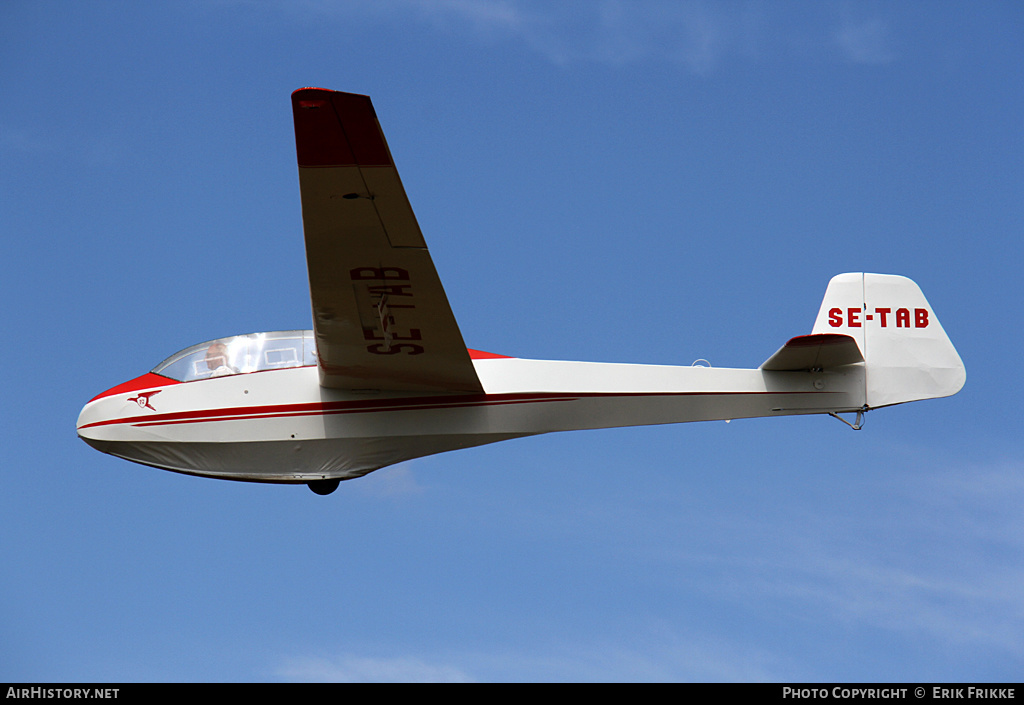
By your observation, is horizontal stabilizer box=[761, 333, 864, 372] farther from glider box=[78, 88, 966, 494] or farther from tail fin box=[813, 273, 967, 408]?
tail fin box=[813, 273, 967, 408]

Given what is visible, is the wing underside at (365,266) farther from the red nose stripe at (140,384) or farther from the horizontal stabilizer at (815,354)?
the horizontal stabilizer at (815,354)

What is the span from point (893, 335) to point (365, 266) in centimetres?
812

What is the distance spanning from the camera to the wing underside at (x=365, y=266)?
9.78 meters

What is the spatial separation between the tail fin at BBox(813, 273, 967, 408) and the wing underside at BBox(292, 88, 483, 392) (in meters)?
5.81

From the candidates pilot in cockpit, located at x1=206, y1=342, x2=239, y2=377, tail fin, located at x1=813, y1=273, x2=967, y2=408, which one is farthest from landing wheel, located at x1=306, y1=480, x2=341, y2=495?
tail fin, located at x1=813, y1=273, x2=967, y2=408

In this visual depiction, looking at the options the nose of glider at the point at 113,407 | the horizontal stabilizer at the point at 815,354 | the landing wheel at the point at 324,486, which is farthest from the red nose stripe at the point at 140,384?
the horizontal stabilizer at the point at 815,354

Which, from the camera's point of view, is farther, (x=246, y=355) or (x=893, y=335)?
(x=893, y=335)

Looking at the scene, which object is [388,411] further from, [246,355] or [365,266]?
[365,266]

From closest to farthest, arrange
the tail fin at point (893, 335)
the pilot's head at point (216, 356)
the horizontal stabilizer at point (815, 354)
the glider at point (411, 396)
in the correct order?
the horizontal stabilizer at point (815, 354) → the glider at point (411, 396) → the pilot's head at point (216, 356) → the tail fin at point (893, 335)

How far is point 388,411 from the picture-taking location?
13609 millimetres

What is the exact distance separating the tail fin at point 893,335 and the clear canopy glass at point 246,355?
7945 mm

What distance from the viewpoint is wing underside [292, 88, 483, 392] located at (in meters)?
9.78

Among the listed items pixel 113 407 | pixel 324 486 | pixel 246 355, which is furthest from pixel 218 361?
pixel 324 486
